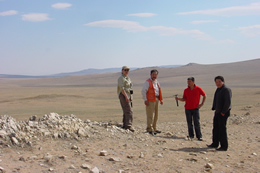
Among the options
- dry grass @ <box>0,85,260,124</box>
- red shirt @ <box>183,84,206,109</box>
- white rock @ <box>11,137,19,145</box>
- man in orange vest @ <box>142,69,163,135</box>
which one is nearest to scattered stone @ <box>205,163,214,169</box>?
red shirt @ <box>183,84,206,109</box>

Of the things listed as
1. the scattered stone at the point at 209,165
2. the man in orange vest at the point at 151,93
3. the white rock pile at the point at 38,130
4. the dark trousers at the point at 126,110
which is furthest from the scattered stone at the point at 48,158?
the man in orange vest at the point at 151,93

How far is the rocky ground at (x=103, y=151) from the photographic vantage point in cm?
434

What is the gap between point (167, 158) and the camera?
5125mm

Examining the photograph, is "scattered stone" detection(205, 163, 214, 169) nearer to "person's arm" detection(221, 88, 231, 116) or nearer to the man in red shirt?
"person's arm" detection(221, 88, 231, 116)

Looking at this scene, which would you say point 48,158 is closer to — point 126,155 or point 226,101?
point 126,155

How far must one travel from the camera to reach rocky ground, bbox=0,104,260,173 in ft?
14.2

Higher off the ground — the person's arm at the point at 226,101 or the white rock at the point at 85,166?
the person's arm at the point at 226,101

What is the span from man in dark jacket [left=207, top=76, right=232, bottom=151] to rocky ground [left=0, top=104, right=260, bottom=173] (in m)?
0.31

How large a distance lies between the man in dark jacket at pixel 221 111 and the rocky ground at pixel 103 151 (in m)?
0.31

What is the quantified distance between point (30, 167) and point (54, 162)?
0.41 meters

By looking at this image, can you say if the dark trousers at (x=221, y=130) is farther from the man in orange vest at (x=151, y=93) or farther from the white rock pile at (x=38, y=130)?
the white rock pile at (x=38, y=130)

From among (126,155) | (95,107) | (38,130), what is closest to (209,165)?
(126,155)

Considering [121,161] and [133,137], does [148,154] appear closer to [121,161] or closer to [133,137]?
[121,161]

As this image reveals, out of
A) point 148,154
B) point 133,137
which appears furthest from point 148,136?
point 148,154
